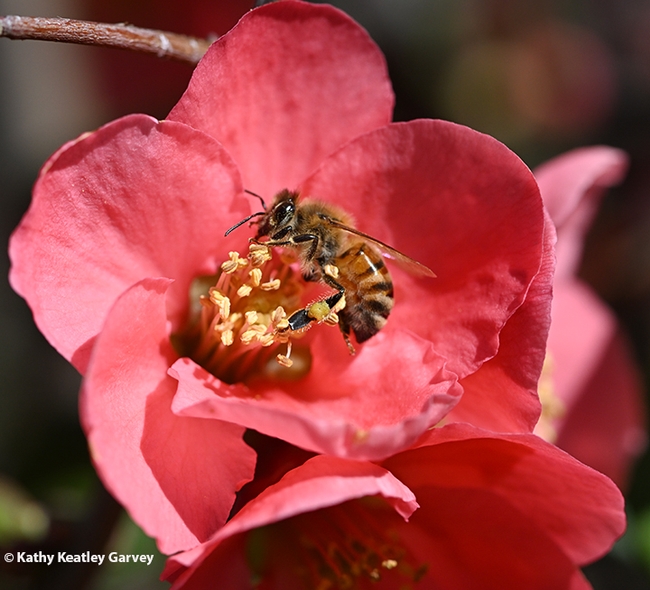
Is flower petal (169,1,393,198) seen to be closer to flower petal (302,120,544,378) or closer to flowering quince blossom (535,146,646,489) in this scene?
flower petal (302,120,544,378)

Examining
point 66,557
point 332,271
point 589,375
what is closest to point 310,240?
point 332,271

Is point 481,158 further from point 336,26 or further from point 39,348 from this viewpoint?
point 39,348

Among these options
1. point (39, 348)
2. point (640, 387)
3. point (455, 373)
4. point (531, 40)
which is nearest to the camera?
point (455, 373)

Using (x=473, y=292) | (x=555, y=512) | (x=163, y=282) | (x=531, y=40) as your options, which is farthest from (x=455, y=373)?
(x=531, y=40)

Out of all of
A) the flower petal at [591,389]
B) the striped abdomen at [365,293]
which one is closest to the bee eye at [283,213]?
the striped abdomen at [365,293]

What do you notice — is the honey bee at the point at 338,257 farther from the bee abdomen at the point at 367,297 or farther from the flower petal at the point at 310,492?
the flower petal at the point at 310,492

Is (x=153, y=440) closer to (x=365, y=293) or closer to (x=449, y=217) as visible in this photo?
(x=365, y=293)

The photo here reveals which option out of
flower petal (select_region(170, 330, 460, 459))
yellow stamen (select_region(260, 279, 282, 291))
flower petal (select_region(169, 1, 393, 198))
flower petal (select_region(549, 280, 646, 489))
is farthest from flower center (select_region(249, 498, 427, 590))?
flower petal (select_region(549, 280, 646, 489))
